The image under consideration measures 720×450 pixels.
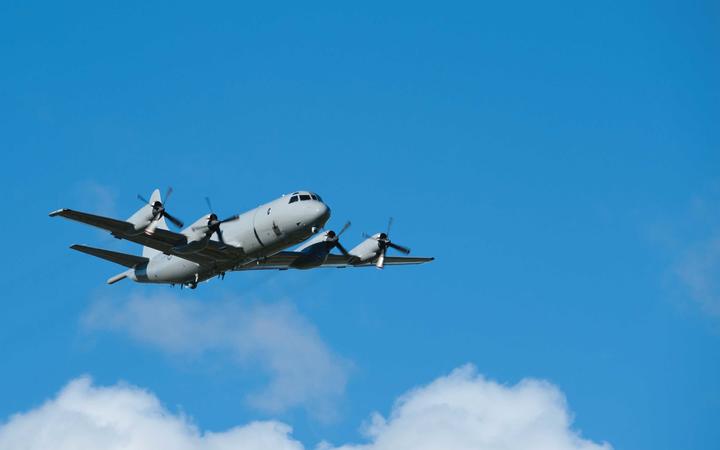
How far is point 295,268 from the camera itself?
61.1 metres

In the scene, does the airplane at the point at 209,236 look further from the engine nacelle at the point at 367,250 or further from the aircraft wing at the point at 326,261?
the engine nacelle at the point at 367,250

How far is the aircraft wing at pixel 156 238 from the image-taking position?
51.3 metres

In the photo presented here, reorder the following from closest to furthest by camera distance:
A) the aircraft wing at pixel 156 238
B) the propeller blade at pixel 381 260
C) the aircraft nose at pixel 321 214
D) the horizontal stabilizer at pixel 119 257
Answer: the aircraft wing at pixel 156 238 < the aircraft nose at pixel 321 214 < the horizontal stabilizer at pixel 119 257 < the propeller blade at pixel 381 260

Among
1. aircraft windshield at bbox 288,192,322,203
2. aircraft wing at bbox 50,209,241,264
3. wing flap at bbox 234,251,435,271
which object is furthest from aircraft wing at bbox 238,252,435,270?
aircraft windshield at bbox 288,192,322,203

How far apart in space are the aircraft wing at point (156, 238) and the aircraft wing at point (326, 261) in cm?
220

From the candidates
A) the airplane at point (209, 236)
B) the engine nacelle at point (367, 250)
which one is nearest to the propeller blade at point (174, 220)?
the airplane at point (209, 236)

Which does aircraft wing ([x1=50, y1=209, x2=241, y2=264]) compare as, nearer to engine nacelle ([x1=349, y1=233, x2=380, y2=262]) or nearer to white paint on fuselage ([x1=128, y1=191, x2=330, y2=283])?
white paint on fuselage ([x1=128, y1=191, x2=330, y2=283])

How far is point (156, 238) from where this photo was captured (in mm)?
53812

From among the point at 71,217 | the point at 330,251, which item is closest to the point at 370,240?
the point at 330,251

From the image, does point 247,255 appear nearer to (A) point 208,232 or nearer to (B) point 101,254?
(A) point 208,232

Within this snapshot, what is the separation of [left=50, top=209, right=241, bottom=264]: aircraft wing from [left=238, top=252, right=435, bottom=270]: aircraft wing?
220 cm

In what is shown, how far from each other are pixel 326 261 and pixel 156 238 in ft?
42.2

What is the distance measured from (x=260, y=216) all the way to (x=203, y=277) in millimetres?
5758

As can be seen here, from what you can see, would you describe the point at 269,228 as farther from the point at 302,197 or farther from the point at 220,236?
the point at 220,236
